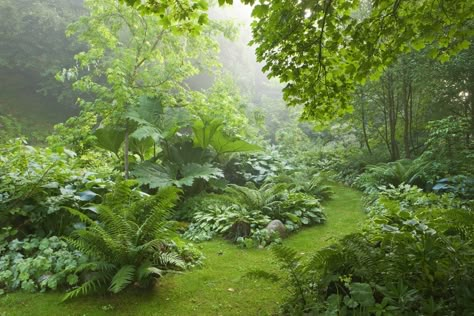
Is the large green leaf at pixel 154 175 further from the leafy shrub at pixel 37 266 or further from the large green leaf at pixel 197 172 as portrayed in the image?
the leafy shrub at pixel 37 266

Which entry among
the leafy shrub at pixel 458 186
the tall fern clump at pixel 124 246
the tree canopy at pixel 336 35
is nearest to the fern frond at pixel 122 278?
the tall fern clump at pixel 124 246

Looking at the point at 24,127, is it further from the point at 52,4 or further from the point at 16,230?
the point at 16,230

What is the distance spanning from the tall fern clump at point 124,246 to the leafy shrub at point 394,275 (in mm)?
1106

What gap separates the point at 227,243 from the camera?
4.56m

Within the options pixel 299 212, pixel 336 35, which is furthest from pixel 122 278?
pixel 299 212

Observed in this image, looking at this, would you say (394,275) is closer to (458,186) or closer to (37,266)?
(37,266)

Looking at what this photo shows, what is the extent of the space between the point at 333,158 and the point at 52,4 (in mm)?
19034

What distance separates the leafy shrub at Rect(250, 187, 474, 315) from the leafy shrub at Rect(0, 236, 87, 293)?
184cm

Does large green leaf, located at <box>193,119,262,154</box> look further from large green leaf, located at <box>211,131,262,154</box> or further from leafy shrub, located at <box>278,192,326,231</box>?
leafy shrub, located at <box>278,192,326,231</box>

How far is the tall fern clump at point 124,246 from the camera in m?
2.86

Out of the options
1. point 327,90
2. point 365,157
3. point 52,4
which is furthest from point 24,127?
point 327,90

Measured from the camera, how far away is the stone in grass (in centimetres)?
470

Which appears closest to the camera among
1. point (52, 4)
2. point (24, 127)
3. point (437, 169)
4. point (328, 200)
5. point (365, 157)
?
point (437, 169)

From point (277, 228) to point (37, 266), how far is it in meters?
3.04
